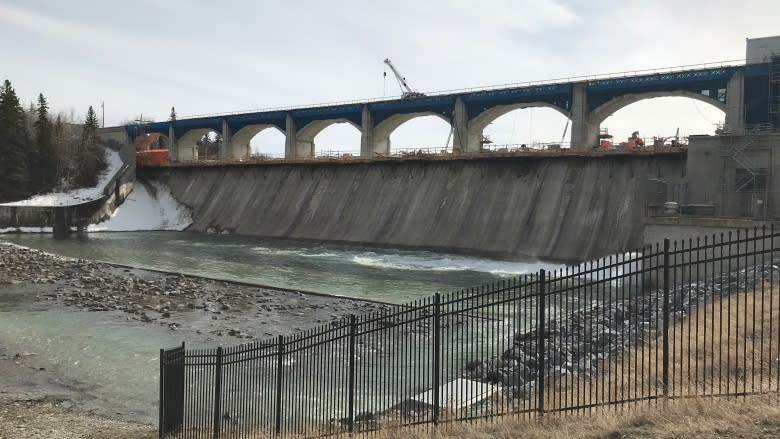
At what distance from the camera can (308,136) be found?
6838 cm

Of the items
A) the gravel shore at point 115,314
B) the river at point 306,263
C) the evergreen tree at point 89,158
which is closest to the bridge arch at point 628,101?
the river at point 306,263

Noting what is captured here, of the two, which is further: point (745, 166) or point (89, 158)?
point (89, 158)

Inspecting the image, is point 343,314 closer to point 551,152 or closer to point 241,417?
point 241,417

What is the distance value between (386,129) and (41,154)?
40441mm

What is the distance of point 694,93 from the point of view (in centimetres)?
4091

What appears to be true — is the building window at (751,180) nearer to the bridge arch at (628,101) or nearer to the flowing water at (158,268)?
the flowing water at (158,268)

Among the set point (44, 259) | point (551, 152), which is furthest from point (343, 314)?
point (551, 152)

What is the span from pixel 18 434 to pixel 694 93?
43421 millimetres

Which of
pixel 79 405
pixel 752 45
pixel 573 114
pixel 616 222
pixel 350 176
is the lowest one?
pixel 79 405

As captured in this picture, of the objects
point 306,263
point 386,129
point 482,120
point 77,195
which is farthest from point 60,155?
point 482,120

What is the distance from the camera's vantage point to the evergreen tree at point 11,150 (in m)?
62.1

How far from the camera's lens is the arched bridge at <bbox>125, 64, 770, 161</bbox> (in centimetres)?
3747

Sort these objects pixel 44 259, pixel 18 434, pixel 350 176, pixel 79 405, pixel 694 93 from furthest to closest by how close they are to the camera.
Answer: pixel 350 176 → pixel 694 93 → pixel 44 259 → pixel 79 405 → pixel 18 434

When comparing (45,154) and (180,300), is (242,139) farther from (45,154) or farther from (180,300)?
(180,300)
